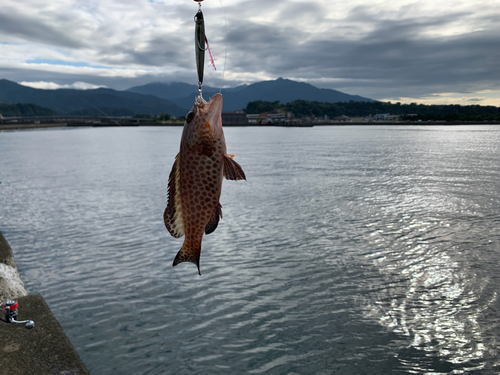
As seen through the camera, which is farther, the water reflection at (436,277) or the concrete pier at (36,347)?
the water reflection at (436,277)

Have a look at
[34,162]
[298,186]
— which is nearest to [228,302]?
[298,186]

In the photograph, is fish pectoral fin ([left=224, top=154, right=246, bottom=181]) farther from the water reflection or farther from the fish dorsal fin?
the water reflection

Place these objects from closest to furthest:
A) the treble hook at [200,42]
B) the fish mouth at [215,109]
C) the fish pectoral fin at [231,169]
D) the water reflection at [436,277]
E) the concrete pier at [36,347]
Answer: the treble hook at [200,42] < the fish mouth at [215,109] < the fish pectoral fin at [231,169] < the concrete pier at [36,347] < the water reflection at [436,277]

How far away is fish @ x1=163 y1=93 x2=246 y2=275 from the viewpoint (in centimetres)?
277

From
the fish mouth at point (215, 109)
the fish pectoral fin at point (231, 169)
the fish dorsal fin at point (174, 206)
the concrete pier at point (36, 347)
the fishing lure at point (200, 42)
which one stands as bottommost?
the concrete pier at point (36, 347)

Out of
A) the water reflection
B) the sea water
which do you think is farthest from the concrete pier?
the water reflection

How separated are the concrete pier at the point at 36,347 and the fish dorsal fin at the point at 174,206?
20.8 feet

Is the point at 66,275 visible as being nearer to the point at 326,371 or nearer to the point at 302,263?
the point at 302,263

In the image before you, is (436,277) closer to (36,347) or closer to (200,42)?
(36,347)

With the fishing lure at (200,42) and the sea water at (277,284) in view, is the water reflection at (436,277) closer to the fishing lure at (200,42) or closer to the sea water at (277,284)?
the sea water at (277,284)

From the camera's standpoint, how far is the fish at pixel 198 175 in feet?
9.09

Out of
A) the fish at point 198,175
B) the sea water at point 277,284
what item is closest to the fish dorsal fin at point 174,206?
the fish at point 198,175

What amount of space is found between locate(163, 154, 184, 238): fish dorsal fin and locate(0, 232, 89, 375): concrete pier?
6331mm

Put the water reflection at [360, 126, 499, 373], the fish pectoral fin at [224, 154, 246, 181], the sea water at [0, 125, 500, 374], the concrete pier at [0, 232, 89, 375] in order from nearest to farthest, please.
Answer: the fish pectoral fin at [224, 154, 246, 181]
the concrete pier at [0, 232, 89, 375]
the sea water at [0, 125, 500, 374]
the water reflection at [360, 126, 499, 373]
